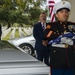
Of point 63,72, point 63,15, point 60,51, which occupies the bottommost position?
point 63,72

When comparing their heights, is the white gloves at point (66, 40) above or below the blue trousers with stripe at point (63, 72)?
above

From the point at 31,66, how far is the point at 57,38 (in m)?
0.53

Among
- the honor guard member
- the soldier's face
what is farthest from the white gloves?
the soldier's face

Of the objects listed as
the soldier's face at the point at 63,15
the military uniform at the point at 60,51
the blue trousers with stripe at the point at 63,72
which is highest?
the soldier's face at the point at 63,15

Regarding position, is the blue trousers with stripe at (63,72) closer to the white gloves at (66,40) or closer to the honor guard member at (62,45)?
the honor guard member at (62,45)

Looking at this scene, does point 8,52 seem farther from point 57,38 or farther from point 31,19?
point 31,19

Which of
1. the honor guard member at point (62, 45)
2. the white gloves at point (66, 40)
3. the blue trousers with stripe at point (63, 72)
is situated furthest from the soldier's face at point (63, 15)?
the blue trousers with stripe at point (63, 72)

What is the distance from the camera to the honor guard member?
435 centimetres

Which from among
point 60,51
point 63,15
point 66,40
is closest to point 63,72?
point 60,51

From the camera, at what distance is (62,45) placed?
435cm

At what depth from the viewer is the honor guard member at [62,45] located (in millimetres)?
4348

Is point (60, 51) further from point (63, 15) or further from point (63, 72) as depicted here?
point (63, 15)

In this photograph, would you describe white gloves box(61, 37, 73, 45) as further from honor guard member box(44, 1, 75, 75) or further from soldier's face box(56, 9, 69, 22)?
soldier's face box(56, 9, 69, 22)

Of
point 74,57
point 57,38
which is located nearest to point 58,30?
point 57,38
